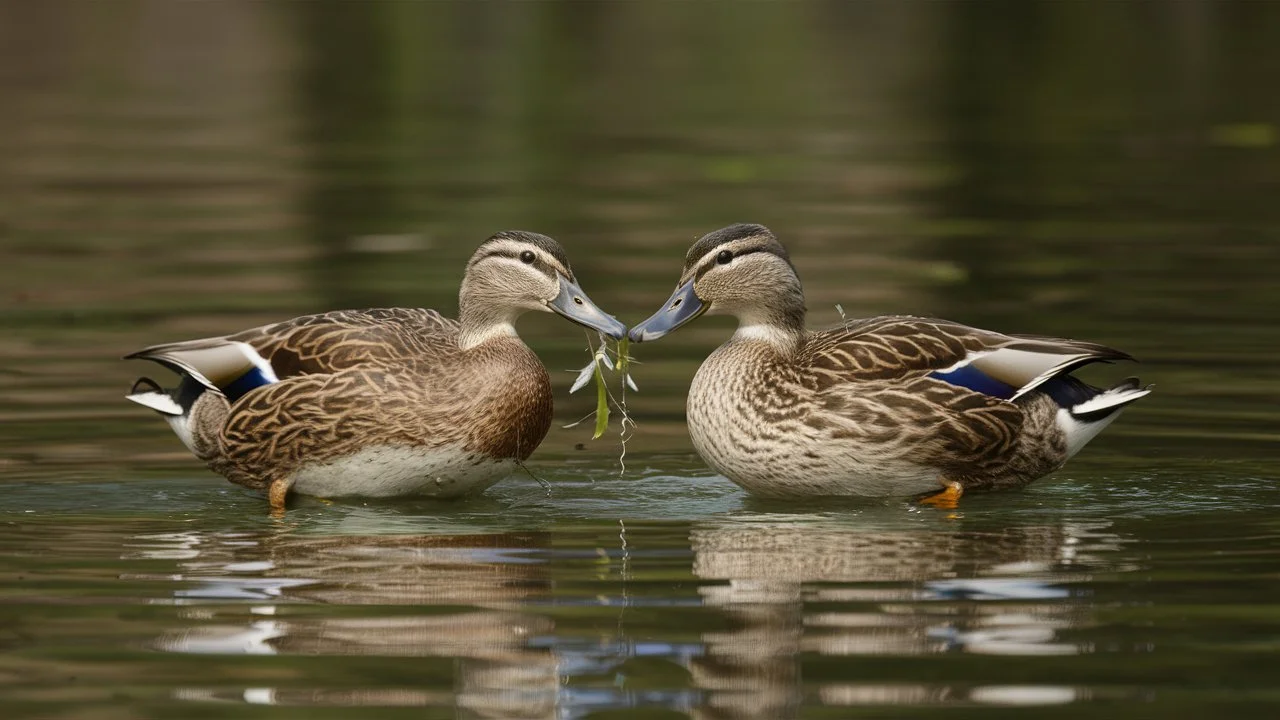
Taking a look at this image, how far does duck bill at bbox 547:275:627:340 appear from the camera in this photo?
1097cm

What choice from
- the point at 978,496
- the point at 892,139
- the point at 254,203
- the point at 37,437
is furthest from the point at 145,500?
the point at 892,139

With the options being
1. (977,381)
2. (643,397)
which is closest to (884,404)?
(977,381)

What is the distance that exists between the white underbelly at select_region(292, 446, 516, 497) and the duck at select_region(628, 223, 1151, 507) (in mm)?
1036

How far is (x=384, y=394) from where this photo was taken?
11039 millimetres

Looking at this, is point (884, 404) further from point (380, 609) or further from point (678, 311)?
point (380, 609)

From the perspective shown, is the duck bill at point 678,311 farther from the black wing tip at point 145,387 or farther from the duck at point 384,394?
the black wing tip at point 145,387

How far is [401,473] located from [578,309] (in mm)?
1201

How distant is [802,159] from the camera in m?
25.6

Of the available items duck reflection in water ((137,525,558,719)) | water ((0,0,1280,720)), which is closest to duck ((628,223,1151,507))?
water ((0,0,1280,720))

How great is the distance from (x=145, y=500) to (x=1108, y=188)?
46.0 ft

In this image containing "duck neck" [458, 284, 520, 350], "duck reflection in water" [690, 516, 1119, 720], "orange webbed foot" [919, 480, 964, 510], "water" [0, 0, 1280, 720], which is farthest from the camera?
"duck neck" [458, 284, 520, 350]

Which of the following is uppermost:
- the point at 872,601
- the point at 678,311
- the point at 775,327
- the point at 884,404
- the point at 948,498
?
the point at 678,311

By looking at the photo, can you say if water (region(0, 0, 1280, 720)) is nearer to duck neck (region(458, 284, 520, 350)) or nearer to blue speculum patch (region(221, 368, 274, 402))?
blue speculum patch (region(221, 368, 274, 402))

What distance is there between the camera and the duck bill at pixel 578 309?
10969 millimetres
